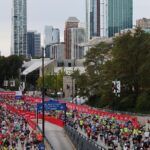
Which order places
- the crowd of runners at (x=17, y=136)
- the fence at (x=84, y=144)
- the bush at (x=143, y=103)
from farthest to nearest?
the bush at (x=143, y=103) < the crowd of runners at (x=17, y=136) < the fence at (x=84, y=144)

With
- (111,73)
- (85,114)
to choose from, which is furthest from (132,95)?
(85,114)

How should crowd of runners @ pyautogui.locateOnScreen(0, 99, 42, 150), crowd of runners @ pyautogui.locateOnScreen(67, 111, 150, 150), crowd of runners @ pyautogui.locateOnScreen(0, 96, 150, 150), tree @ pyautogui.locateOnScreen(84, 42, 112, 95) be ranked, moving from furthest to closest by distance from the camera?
1. tree @ pyautogui.locateOnScreen(84, 42, 112, 95)
2. crowd of runners @ pyautogui.locateOnScreen(0, 99, 42, 150)
3. crowd of runners @ pyautogui.locateOnScreen(0, 96, 150, 150)
4. crowd of runners @ pyautogui.locateOnScreen(67, 111, 150, 150)

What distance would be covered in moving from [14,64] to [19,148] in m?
141

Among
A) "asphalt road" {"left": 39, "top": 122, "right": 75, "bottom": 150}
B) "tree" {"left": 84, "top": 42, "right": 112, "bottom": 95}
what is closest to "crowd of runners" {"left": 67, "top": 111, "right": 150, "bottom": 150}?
"asphalt road" {"left": 39, "top": 122, "right": 75, "bottom": 150}

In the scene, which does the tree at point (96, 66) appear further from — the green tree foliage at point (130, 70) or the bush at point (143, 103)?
the bush at point (143, 103)

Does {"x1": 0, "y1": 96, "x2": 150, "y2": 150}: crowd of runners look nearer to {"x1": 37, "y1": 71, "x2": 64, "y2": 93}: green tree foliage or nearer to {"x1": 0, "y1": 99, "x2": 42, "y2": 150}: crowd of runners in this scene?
{"x1": 0, "y1": 99, "x2": 42, "y2": 150}: crowd of runners

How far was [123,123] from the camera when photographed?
47312 mm

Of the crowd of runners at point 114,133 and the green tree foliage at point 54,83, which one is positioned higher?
the green tree foliage at point 54,83

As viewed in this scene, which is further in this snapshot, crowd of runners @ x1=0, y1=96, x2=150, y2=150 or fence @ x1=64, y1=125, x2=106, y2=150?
crowd of runners @ x1=0, y1=96, x2=150, y2=150

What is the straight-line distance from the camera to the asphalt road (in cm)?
3960

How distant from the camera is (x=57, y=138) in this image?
150ft

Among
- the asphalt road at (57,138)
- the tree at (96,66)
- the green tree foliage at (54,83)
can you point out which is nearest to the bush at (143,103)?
the asphalt road at (57,138)

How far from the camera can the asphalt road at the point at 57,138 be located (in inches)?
1559

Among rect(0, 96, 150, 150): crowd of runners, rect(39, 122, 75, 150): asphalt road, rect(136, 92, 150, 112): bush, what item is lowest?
rect(39, 122, 75, 150): asphalt road
